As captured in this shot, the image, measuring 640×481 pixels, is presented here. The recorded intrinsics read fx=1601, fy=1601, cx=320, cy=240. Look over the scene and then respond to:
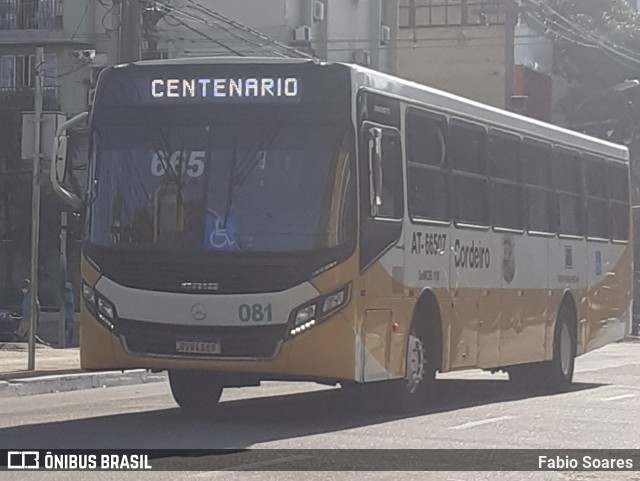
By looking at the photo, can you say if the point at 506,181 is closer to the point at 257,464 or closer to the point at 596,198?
the point at 596,198

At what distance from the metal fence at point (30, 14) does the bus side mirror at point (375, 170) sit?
36989mm

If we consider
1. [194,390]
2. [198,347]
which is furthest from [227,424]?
[194,390]

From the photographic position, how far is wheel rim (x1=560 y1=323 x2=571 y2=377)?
822 inches

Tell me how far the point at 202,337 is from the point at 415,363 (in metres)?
2.62

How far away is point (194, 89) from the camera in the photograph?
14.8 m

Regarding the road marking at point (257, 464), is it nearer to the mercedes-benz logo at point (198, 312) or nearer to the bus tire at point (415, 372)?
the mercedes-benz logo at point (198, 312)

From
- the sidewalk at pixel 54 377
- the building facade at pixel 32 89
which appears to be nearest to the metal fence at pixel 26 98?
the building facade at pixel 32 89

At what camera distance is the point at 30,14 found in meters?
51.2

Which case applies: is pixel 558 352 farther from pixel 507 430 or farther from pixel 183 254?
pixel 183 254

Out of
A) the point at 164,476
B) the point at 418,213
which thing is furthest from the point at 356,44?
the point at 164,476

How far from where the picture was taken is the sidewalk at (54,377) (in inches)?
746

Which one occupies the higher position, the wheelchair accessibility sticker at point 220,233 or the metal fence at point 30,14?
the metal fence at point 30,14

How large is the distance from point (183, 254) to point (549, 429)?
378 centimetres

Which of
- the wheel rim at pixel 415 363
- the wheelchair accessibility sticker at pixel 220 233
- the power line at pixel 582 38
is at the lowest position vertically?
the wheel rim at pixel 415 363
